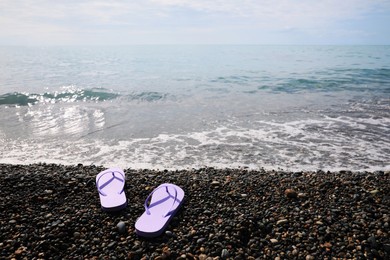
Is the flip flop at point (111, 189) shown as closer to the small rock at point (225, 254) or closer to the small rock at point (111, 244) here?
the small rock at point (111, 244)

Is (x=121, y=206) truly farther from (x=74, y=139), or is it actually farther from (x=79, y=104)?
(x=79, y=104)

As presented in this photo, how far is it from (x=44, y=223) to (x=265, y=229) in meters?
3.42

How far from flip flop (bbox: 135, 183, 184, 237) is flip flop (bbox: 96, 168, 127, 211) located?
51cm

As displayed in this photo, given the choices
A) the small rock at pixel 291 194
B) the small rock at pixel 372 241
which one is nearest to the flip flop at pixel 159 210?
the small rock at pixel 291 194

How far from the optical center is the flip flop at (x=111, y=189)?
4.54 meters

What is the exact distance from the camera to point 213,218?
4297 mm

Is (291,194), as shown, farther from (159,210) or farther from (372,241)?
(159,210)

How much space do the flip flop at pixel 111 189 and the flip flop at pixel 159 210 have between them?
509 mm

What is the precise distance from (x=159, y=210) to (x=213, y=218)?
2.97ft

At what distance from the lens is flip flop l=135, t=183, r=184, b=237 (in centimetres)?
392

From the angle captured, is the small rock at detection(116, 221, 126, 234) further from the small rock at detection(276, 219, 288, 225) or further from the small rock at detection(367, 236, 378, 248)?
the small rock at detection(367, 236, 378, 248)

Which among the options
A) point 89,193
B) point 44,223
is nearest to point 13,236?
point 44,223

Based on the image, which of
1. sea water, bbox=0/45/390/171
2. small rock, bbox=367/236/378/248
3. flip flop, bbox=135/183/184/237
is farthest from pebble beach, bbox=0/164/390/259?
sea water, bbox=0/45/390/171

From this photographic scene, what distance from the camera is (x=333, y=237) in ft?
12.1
